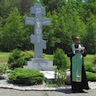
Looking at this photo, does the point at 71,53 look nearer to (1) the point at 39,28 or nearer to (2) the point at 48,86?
(2) the point at 48,86

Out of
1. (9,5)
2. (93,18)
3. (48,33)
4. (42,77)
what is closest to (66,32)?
(48,33)

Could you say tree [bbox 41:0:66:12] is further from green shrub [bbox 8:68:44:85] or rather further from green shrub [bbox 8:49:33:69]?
green shrub [bbox 8:68:44:85]

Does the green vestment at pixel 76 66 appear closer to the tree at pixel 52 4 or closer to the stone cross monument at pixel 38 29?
the stone cross monument at pixel 38 29

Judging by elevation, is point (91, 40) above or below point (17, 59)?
above

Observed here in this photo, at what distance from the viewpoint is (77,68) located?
11836 mm

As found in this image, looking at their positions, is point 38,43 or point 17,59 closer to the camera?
point 38,43

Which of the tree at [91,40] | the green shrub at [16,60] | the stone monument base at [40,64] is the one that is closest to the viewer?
the stone monument base at [40,64]

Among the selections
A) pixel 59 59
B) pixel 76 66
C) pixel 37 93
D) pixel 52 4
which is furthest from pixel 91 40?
pixel 37 93

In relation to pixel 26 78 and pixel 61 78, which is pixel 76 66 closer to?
pixel 61 78

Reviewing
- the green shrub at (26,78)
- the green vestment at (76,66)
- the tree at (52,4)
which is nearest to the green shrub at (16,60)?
the green shrub at (26,78)

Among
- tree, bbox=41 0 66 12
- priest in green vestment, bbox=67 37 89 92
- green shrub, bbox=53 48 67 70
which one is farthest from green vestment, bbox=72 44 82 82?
tree, bbox=41 0 66 12

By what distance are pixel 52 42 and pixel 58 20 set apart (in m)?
3.79

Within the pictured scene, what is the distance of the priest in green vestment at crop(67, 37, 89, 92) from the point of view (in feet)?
38.6

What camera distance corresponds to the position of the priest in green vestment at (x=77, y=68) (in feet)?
38.6
